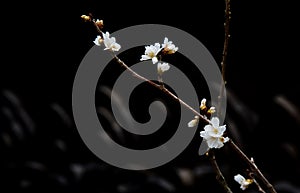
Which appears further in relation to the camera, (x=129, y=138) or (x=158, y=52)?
(x=129, y=138)

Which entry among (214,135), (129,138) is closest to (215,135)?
(214,135)

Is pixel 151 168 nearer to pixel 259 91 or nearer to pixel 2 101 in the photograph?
pixel 259 91

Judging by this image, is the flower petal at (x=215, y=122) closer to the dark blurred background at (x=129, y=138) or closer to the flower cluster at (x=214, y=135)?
the flower cluster at (x=214, y=135)

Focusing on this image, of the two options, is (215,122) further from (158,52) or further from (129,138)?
(129,138)

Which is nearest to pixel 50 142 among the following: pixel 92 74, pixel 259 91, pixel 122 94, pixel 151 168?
pixel 122 94

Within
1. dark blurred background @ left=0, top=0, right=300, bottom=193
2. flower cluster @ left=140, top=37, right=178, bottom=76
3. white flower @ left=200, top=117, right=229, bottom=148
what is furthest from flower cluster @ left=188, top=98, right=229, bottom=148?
dark blurred background @ left=0, top=0, right=300, bottom=193

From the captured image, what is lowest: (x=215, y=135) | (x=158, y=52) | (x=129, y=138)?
(x=215, y=135)

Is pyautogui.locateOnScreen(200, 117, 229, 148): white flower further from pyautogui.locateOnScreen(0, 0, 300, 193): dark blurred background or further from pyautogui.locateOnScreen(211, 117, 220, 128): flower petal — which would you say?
pyautogui.locateOnScreen(0, 0, 300, 193): dark blurred background

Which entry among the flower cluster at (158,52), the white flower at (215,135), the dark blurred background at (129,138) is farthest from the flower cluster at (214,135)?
the dark blurred background at (129,138)
